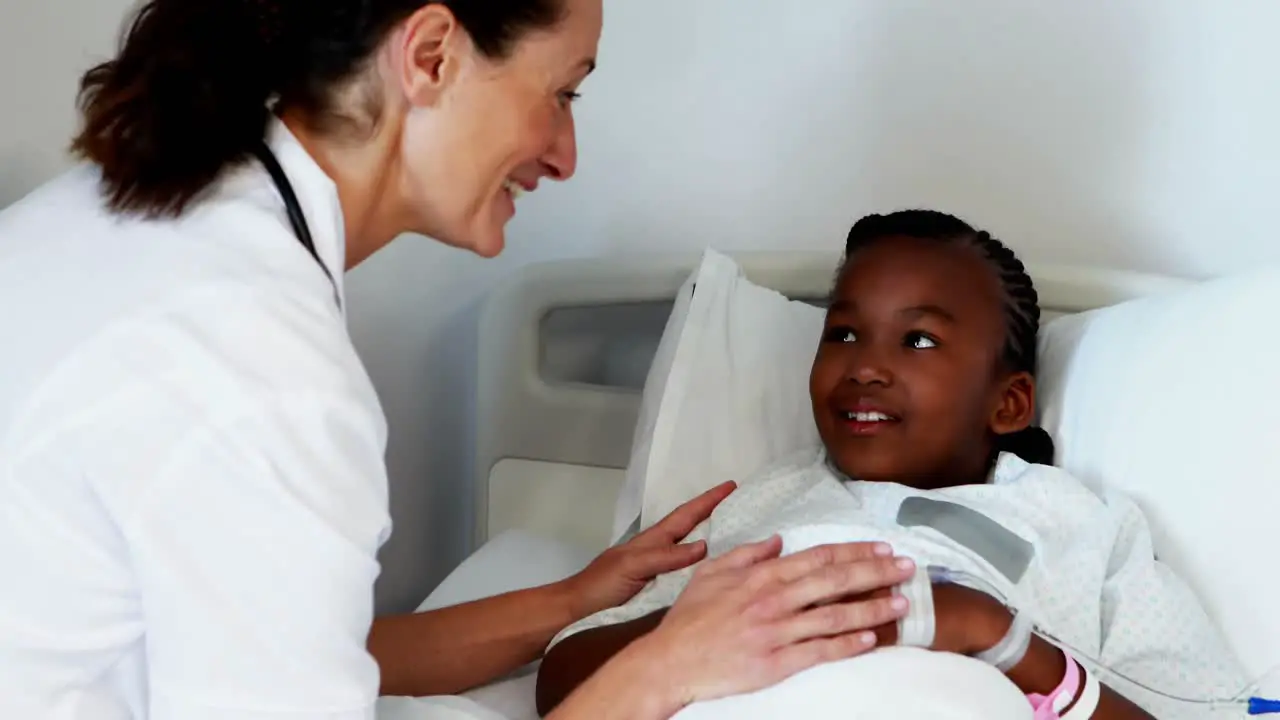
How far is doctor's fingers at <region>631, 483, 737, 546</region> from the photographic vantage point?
4.48ft

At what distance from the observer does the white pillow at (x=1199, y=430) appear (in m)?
1.26

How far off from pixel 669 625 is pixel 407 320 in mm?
1054

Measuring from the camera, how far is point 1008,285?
146 cm

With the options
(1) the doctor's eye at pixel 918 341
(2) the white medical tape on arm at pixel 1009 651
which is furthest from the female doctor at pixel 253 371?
(1) the doctor's eye at pixel 918 341

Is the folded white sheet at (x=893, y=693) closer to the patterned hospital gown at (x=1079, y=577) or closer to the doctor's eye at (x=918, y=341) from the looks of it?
the patterned hospital gown at (x=1079, y=577)

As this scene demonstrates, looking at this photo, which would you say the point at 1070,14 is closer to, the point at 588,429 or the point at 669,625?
the point at 588,429

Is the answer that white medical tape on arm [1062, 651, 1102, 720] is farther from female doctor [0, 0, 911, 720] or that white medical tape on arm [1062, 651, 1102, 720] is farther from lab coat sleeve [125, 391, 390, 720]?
lab coat sleeve [125, 391, 390, 720]

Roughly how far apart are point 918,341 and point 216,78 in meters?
0.81

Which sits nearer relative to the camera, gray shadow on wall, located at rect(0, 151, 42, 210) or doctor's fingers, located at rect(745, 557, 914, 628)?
doctor's fingers, located at rect(745, 557, 914, 628)

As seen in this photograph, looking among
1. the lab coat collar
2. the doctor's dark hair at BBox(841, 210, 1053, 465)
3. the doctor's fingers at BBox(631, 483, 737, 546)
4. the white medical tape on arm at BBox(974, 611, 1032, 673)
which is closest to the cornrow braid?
the doctor's dark hair at BBox(841, 210, 1053, 465)

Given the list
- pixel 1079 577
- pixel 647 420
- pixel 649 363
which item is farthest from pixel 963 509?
pixel 649 363

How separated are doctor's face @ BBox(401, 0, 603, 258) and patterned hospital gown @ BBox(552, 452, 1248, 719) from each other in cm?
45

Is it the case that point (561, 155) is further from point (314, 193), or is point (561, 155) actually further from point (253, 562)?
point (253, 562)

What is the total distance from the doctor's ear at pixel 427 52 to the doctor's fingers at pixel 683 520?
0.57m
